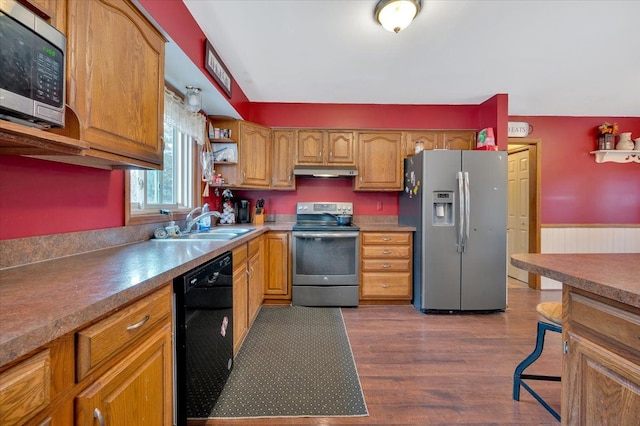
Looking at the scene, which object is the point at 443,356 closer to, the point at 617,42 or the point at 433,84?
the point at 433,84

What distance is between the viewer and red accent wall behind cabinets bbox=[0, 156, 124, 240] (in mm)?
1083

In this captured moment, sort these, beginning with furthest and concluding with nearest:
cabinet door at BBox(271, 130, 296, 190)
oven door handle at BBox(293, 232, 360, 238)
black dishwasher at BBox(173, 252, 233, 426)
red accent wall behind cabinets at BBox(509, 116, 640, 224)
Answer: red accent wall behind cabinets at BBox(509, 116, 640, 224)
cabinet door at BBox(271, 130, 296, 190)
oven door handle at BBox(293, 232, 360, 238)
black dishwasher at BBox(173, 252, 233, 426)

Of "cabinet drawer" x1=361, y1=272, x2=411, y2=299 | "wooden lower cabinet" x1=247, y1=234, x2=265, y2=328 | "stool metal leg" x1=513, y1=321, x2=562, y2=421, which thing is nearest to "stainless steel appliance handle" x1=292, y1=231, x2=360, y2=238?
"wooden lower cabinet" x1=247, y1=234, x2=265, y2=328

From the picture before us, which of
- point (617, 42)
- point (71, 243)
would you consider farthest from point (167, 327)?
point (617, 42)

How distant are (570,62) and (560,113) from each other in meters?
1.58

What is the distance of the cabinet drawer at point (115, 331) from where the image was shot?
68 cm

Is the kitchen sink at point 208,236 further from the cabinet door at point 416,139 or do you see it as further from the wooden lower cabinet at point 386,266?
the cabinet door at point 416,139

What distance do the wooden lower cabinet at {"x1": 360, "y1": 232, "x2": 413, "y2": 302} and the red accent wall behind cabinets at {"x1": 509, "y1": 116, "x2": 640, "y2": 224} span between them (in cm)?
234

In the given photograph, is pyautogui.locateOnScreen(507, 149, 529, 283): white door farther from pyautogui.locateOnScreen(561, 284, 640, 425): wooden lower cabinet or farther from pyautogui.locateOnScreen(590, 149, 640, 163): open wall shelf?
pyautogui.locateOnScreen(561, 284, 640, 425): wooden lower cabinet

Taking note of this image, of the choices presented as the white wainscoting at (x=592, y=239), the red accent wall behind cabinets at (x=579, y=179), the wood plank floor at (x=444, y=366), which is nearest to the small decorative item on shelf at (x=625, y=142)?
the red accent wall behind cabinets at (x=579, y=179)

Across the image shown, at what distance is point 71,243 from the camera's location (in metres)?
1.31

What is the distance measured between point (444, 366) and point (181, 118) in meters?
2.85

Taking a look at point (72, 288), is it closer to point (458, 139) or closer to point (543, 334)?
point (543, 334)

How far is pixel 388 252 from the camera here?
10.4 ft
